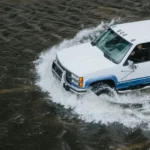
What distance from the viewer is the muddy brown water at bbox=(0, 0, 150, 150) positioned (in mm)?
9406

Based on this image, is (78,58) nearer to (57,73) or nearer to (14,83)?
(57,73)

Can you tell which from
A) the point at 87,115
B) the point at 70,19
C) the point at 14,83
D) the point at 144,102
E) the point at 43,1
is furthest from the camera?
the point at 43,1

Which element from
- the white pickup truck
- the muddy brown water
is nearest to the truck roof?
the white pickup truck

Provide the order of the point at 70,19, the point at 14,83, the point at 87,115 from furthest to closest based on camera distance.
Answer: the point at 70,19 < the point at 14,83 < the point at 87,115

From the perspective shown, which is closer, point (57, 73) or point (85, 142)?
point (85, 142)

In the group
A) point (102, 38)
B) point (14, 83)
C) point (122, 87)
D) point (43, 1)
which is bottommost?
point (43, 1)

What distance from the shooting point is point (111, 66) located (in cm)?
1042

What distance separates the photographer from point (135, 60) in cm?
1065

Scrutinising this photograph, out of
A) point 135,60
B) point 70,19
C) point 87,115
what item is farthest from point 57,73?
point 70,19

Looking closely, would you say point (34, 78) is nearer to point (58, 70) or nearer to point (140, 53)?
point (58, 70)

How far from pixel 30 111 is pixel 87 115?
65.6 inches

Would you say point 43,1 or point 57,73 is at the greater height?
point 57,73

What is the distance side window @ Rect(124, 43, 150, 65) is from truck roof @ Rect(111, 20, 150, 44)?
0.15 metres

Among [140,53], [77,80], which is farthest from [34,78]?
[140,53]
